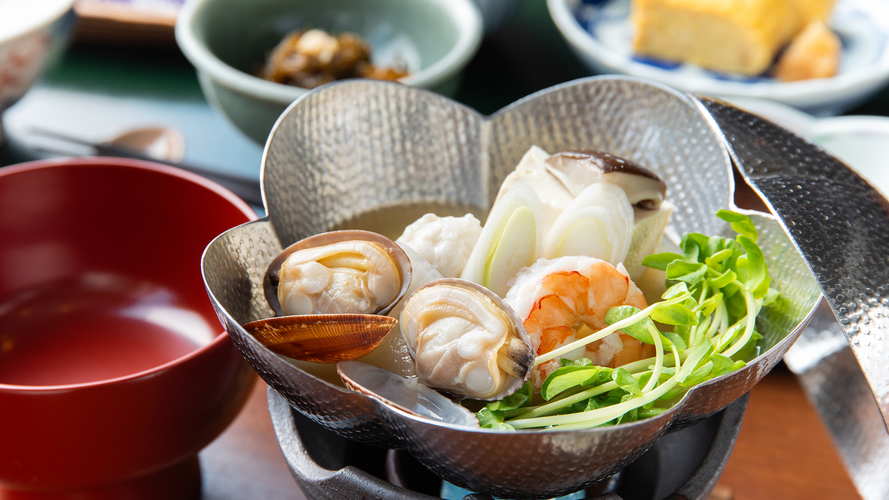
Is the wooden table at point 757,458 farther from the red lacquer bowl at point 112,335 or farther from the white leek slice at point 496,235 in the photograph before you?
the white leek slice at point 496,235

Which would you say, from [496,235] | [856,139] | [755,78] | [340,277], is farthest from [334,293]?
[755,78]

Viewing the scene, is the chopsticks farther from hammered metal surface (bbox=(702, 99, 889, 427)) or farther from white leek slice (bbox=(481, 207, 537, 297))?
hammered metal surface (bbox=(702, 99, 889, 427))

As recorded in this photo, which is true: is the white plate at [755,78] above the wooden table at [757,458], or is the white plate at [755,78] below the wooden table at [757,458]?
above

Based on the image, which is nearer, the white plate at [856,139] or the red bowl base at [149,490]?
the red bowl base at [149,490]

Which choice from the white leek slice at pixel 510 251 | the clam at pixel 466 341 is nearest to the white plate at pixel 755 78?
the white leek slice at pixel 510 251

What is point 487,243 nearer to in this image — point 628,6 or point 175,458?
point 175,458

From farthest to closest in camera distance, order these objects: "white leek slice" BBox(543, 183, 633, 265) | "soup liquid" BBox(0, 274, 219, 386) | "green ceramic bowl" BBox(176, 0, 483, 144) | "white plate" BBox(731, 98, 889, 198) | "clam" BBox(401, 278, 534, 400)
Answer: "white plate" BBox(731, 98, 889, 198) < "green ceramic bowl" BBox(176, 0, 483, 144) < "soup liquid" BBox(0, 274, 219, 386) < "white leek slice" BBox(543, 183, 633, 265) < "clam" BBox(401, 278, 534, 400)

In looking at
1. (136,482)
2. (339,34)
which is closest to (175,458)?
(136,482)

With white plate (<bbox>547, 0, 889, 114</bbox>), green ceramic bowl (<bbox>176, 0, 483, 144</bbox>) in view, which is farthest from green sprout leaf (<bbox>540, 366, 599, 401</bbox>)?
white plate (<bbox>547, 0, 889, 114</bbox>)
